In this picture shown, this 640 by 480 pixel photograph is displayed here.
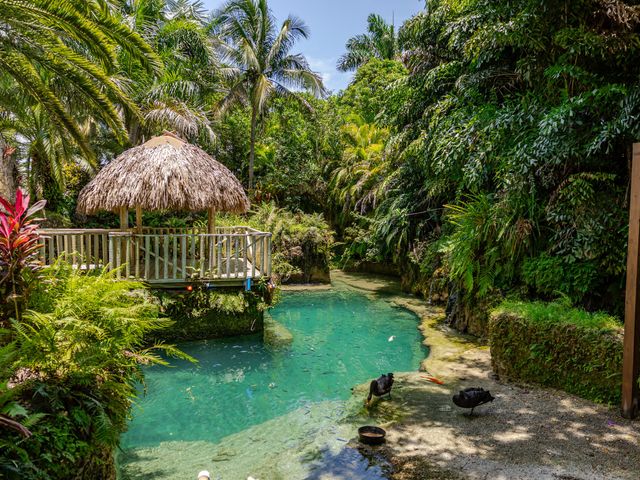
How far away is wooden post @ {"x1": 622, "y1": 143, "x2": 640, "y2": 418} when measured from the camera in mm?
5254

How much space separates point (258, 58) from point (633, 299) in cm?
1819

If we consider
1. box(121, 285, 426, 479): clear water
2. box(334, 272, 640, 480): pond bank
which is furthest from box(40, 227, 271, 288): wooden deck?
box(334, 272, 640, 480): pond bank

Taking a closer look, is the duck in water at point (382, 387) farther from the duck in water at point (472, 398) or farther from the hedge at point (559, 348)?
the hedge at point (559, 348)

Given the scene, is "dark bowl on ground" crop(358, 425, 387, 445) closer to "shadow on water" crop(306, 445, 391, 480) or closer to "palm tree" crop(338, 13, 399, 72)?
"shadow on water" crop(306, 445, 391, 480)

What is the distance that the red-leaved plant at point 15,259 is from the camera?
12.1 ft

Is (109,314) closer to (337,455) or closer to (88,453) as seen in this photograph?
(88,453)

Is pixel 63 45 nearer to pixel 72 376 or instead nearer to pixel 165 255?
Result: pixel 165 255

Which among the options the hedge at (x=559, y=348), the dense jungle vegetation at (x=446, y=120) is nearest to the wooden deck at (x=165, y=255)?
the dense jungle vegetation at (x=446, y=120)

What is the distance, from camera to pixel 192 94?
57.2 feet

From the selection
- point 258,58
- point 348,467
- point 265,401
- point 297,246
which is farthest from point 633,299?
point 258,58

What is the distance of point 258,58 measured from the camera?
65.6 feet

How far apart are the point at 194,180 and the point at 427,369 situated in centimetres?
A: 606

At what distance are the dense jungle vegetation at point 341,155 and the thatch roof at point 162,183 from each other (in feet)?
4.25

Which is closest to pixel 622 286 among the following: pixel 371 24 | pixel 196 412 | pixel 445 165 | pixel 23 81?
pixel 445 165
